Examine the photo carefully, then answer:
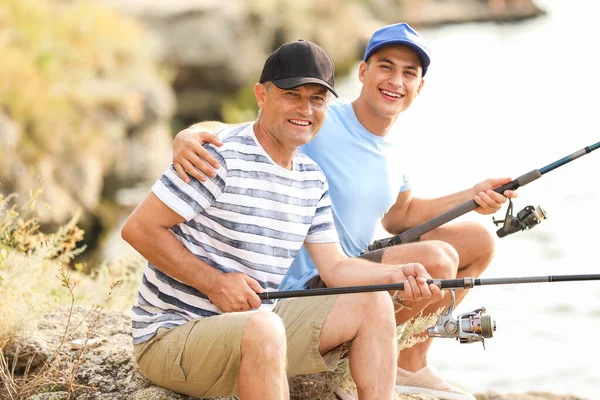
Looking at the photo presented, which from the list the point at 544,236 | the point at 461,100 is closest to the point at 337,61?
the point at 461,100

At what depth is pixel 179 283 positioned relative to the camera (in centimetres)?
352

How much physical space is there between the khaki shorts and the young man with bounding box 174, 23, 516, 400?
0.48 meters

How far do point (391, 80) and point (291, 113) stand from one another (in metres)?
0.98

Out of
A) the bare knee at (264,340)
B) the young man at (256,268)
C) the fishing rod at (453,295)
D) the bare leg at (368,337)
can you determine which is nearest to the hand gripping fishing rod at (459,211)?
the fishing rod at (453,295)

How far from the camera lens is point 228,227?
3533 mm

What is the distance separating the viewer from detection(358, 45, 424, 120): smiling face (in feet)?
14.6

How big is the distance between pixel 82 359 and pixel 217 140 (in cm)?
114

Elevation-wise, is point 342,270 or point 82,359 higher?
point 342,270

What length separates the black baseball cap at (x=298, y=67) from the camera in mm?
3617

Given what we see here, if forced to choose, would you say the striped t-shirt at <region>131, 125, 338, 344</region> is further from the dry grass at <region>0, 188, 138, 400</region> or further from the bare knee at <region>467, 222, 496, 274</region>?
the bare knee at <region>467, 222, 496, 274</region>

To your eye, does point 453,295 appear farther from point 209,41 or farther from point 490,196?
point 209,41

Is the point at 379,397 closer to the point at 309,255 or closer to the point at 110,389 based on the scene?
the point at 309,255

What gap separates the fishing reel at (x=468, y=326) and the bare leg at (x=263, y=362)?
92 cm

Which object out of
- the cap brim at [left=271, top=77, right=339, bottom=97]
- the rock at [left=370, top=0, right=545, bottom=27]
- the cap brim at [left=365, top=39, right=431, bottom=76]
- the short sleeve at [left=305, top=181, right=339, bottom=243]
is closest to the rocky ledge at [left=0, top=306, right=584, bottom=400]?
the short sleeve at [left=305, top=181, right=339, bottom=243]
